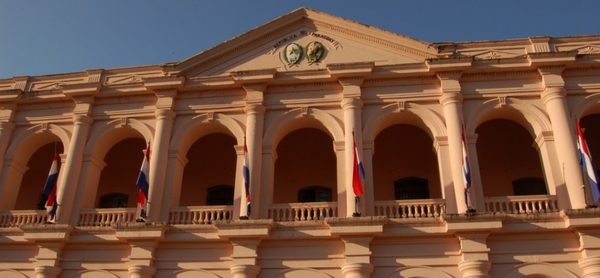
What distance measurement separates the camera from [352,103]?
13820 millimetres

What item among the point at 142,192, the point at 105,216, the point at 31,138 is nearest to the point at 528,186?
the point at 142,192

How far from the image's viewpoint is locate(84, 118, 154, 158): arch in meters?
14.6

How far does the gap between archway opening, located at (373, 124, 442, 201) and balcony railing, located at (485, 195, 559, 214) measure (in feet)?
11.7

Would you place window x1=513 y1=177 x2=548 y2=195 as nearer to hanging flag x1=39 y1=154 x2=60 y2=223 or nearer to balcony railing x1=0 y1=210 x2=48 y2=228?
hanging flag x1=39 y1=154 x2=60 y2=223

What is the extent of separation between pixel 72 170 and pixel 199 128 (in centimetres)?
332

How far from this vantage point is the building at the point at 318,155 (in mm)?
11953

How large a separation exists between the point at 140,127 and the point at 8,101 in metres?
4.05

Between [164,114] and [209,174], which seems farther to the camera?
[209,174]

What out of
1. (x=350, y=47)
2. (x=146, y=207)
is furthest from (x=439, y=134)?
(x=146, y=207)

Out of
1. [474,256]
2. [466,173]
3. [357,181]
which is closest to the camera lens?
[474,256]

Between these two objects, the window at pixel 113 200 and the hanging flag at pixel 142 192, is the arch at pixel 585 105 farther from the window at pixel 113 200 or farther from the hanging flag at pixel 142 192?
the window at pixel 113 200

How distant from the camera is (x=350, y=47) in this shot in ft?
49.1

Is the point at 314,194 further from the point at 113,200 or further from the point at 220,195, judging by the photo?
the point at 113,200

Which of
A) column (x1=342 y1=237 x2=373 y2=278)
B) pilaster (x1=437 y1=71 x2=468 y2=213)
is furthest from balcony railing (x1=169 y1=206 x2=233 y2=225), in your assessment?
pilaster (x1=437 y1=71 x2=468 y2=213)
